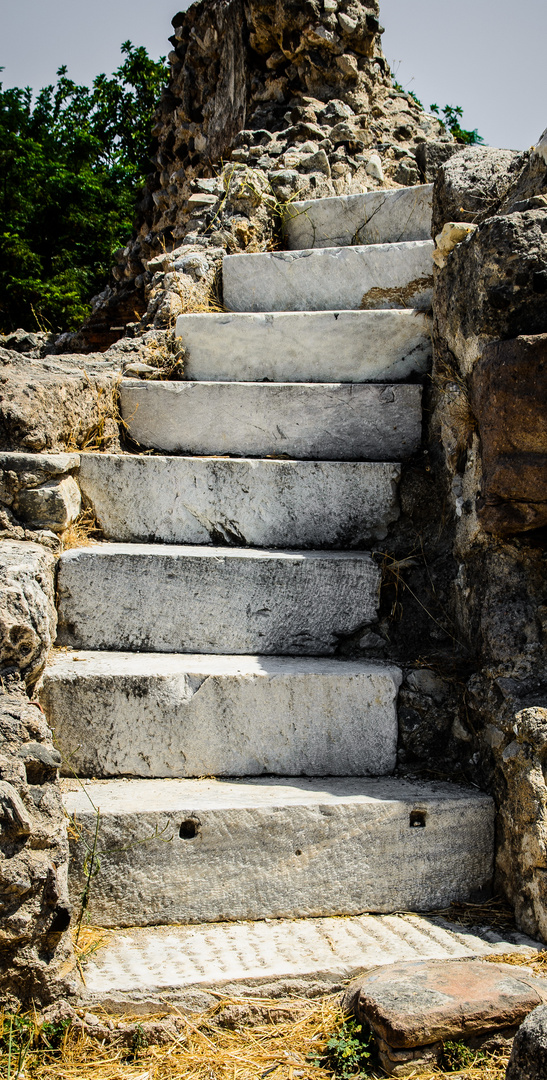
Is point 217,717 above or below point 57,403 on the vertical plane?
below

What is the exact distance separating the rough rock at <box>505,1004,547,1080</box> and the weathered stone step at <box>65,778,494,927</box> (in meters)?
0.72

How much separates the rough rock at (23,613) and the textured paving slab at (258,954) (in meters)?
0.72

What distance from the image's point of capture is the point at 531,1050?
50.4 inches

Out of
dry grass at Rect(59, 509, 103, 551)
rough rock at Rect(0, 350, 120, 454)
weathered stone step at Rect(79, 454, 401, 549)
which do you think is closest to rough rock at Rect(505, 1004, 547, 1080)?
weathered stone step at Rect(79, 454, 401, 549)

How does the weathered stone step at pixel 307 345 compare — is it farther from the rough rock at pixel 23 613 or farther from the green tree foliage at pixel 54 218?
the green tree foliage at pixel 54 218

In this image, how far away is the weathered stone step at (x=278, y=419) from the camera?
298 centimetres

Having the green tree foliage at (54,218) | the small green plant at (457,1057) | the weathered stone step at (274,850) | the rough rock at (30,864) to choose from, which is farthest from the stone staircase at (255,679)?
the green tree foliage at (54,218)

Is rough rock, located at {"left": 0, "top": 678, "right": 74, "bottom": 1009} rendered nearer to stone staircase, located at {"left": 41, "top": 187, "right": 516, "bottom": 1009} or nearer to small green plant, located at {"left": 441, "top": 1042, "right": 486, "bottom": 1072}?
stone staircase, located at {"left": 41, "top": 187, "right": 516, "bottom": 1009}

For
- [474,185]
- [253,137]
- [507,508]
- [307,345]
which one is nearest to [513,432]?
[507,508]

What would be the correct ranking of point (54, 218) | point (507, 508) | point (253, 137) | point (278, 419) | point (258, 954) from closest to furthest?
point (258, 954)
point (507, 508)
point (278, 419)
point (253, 137)
point (54, 218)

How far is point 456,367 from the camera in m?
2.57

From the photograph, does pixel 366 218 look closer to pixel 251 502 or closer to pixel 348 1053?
pixel 251 502

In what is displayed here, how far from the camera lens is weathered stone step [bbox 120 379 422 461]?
9.79ft

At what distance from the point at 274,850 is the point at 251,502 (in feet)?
4.10
